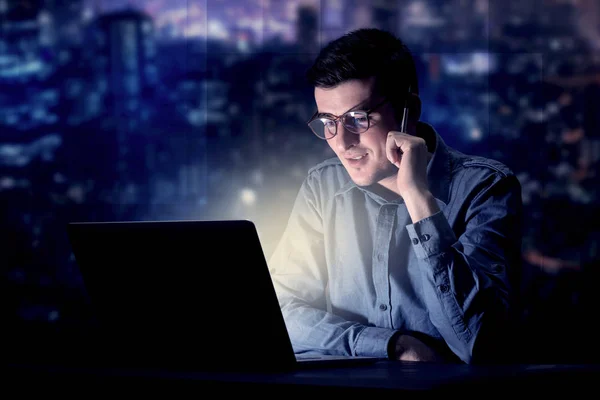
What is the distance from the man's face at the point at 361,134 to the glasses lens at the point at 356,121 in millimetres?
11

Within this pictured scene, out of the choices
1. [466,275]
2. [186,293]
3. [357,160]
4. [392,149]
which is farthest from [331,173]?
[186,293]

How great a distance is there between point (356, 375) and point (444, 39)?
113 inches

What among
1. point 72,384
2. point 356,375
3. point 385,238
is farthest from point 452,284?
point 72,384

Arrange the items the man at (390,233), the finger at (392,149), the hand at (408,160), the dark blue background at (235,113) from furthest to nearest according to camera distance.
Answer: the dark blue background at (235,113), the finger at (392,149), the hand at (408,160), the man at (390,233)

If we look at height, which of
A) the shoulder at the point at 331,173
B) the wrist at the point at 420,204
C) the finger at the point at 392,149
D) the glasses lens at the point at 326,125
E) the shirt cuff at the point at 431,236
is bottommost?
the shirt cuff at the point at 431,236

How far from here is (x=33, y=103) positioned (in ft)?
13.1

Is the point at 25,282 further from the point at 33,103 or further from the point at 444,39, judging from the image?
the point at 444,39

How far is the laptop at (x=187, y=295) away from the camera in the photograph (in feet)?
3.67

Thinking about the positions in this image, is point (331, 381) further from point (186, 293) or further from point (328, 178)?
point (328, 178)

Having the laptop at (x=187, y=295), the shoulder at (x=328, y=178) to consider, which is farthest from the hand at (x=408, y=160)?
the laptop at (x=187, y=295)

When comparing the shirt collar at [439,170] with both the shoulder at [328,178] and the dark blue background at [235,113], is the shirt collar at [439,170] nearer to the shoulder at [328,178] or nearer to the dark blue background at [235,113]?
the shoulder at [328,178]

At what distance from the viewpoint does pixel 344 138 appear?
1.81m

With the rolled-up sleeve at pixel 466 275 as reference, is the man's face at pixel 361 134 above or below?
above

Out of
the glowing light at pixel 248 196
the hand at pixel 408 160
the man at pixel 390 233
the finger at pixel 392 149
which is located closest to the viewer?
the man at pixel 390 233
